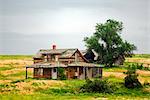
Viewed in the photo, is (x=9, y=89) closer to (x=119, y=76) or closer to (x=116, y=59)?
(x=119, y=76)

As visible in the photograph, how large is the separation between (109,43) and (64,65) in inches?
1159

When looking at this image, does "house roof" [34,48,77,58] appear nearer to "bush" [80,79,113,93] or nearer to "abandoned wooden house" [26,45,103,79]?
"abandoned wooden house" [26,45,103,79]

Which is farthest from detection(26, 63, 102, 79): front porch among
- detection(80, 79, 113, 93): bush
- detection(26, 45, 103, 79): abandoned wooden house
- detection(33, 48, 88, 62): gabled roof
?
detection(80, 79, 113, 93): bush

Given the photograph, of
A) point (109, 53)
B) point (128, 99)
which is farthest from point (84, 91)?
point (109, 53)

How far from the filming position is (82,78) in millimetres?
71562

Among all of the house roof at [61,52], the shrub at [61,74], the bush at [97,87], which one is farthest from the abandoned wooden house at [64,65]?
the bush at [97,87]

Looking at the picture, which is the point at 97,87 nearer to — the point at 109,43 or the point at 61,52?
the point at 61,52

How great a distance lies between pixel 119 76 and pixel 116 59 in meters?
27.1

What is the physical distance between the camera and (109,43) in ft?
317

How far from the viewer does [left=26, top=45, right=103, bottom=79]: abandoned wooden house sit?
229 ft

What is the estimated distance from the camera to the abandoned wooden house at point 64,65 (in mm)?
69750

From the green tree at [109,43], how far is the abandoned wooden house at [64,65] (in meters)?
22.3

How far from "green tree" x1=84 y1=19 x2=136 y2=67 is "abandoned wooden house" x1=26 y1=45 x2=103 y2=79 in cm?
2230

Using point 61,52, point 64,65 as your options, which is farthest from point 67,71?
point 61,52
